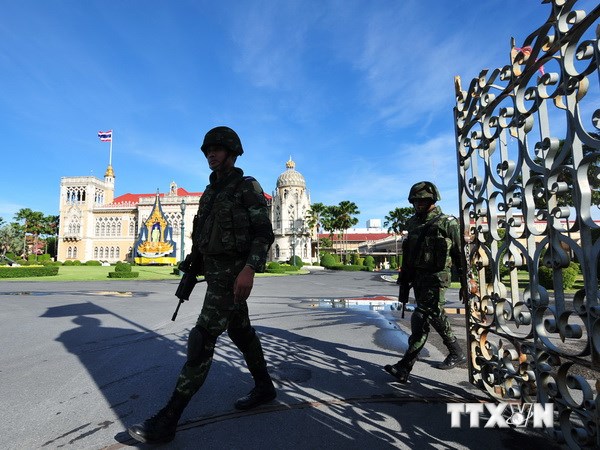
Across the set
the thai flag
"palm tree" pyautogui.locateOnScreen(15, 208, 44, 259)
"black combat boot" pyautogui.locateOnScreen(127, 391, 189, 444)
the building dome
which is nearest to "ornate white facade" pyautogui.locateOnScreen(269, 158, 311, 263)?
the building dome

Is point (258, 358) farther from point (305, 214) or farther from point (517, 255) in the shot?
point (305, 214)

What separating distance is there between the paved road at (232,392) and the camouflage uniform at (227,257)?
→ 451 millimetres

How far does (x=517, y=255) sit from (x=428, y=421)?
1364 millimetres

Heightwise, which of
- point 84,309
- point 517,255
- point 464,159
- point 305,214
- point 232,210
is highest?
point 305,214

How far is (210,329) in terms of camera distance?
97.3 inches

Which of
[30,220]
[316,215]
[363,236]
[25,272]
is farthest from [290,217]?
[30,220]

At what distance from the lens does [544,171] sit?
2.01m

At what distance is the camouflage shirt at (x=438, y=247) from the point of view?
3.45 metres

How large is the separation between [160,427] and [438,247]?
2.85 meters

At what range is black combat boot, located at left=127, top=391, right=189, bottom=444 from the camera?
7.11 ft

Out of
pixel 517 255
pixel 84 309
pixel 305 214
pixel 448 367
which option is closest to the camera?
→ pixel 517 255

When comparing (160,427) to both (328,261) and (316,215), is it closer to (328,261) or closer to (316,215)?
(328,261)

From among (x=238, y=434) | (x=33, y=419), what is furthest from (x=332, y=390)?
(x=33, y=419)

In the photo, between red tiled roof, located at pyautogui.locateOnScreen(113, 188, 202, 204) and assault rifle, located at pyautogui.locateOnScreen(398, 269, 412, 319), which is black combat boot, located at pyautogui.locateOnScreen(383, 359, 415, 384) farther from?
red tiled roof, located at pyautogui.locateOnScreen(113, 188, 202, 204)
